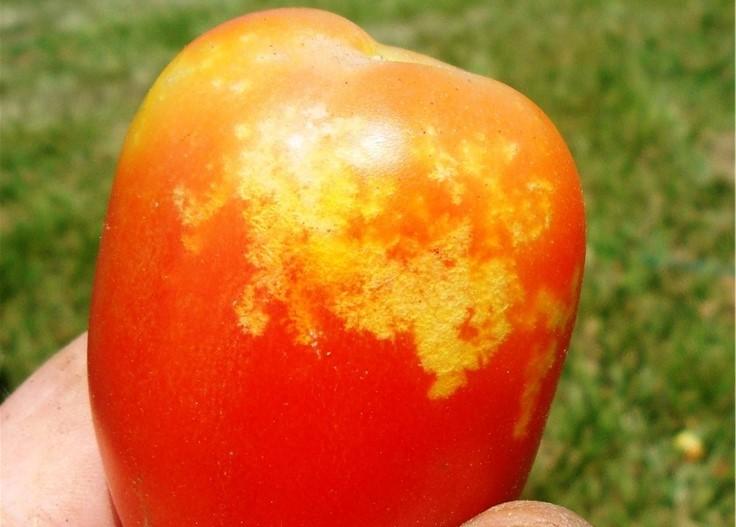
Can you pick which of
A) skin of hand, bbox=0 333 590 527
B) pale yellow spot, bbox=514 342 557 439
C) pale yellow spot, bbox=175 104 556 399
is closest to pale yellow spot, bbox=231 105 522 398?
pale yellow spot, bbox=175 104 556 399

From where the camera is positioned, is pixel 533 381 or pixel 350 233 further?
pixel 533 381

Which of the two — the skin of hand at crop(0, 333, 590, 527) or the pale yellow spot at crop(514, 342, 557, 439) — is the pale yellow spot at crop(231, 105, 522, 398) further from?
the skin of hand at crop(0, 333, 590, 527)

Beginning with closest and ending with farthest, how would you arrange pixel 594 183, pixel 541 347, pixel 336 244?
pixel 336 244 < pixel 541 347 < pixel 594 183

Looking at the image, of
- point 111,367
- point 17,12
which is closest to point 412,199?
point 111,367

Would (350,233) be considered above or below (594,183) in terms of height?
above

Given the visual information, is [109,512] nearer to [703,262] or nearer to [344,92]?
[344,92]

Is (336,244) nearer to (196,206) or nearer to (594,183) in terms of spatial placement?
(196,206)

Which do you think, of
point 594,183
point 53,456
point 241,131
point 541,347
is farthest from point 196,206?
point 594,183

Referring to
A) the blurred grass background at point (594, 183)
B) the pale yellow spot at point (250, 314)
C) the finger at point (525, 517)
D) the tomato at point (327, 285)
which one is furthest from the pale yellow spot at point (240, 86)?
the blurred grass background at point (594, 183)
